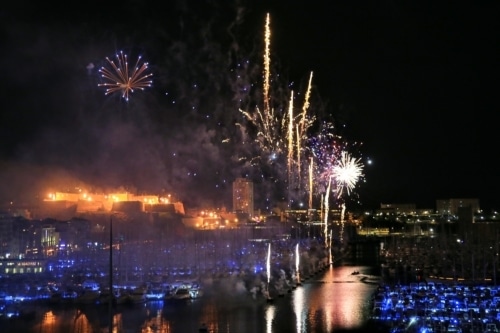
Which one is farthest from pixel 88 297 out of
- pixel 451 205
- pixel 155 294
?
pixel 451 205

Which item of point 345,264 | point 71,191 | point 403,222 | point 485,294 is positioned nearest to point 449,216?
point 403,222

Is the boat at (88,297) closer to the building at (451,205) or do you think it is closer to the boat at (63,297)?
the boat at (63,297)

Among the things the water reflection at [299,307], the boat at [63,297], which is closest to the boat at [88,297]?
the boat at [63,297]

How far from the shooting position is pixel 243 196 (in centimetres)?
3269

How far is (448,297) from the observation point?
12.4 metres

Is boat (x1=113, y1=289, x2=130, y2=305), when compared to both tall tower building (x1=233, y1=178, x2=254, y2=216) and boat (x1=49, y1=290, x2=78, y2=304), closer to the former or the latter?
boat (x1=49, y1=290, x2=78, y2=304)

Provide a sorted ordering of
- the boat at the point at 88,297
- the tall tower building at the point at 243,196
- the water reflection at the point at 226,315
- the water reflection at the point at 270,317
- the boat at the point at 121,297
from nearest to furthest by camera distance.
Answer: the water reflection at the point at 270,317
the water reflection at the point at 226,315
the boat at the point at 121,297
the boat at the point at 88,297
the tall tower building at the point at 243,196

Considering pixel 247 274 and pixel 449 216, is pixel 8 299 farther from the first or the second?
pixel 449 216

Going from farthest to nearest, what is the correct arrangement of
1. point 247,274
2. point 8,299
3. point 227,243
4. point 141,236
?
1. point 227,243
2. point 141,236
3. point 247,274
4. point 8,299

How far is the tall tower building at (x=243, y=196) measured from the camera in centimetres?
3015

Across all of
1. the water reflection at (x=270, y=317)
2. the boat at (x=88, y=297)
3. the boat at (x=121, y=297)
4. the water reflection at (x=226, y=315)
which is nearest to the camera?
the water reflection at (x=270, y=317)

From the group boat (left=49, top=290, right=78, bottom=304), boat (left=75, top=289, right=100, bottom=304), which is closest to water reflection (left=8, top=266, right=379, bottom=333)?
boat (left=75, top=289, right=100, bottom=304)

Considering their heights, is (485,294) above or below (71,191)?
below

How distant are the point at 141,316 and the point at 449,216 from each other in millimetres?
53043
